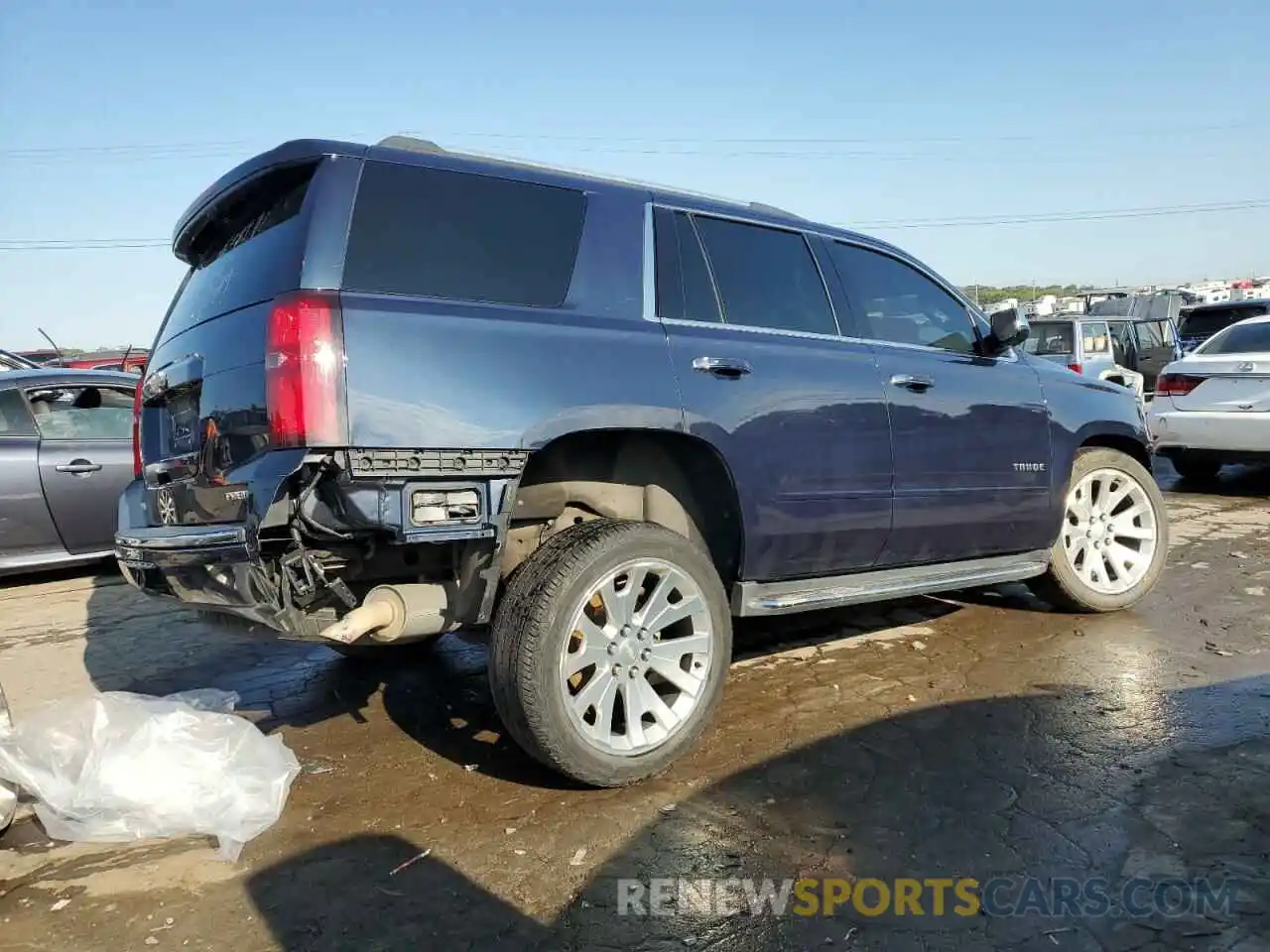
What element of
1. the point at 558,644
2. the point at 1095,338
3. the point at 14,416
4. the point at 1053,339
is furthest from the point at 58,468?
the point at 1095,338

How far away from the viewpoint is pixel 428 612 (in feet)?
9.39

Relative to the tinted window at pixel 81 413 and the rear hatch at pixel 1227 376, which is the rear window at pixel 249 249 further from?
the rear hatch at pixel 1227 376

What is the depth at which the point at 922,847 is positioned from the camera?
261 cm

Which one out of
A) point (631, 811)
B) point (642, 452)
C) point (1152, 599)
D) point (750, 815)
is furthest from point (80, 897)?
point (1152, 599)

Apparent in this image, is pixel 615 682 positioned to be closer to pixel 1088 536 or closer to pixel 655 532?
pixel 655 532

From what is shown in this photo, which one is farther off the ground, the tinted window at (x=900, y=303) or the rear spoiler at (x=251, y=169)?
the rear spoiler at (x=251, y=169)

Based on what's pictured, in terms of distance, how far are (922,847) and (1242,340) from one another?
857 cm

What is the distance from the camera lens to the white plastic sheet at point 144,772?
2795 millimetres

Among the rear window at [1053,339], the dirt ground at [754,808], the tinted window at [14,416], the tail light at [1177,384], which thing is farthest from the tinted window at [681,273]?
the rear window at [1053,339]

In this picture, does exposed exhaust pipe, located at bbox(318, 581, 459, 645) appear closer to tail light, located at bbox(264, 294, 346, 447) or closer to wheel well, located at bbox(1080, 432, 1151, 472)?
tail light, located at bbox(264, 294, 346, 447)

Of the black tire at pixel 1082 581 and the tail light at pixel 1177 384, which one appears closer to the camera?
the black tire at pixel 1082 581

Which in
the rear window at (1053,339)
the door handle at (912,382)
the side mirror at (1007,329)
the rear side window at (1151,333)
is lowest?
the door handle at (912,382)

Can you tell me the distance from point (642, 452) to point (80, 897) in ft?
7.07

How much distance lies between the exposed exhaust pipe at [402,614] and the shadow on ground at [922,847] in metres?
0.62
